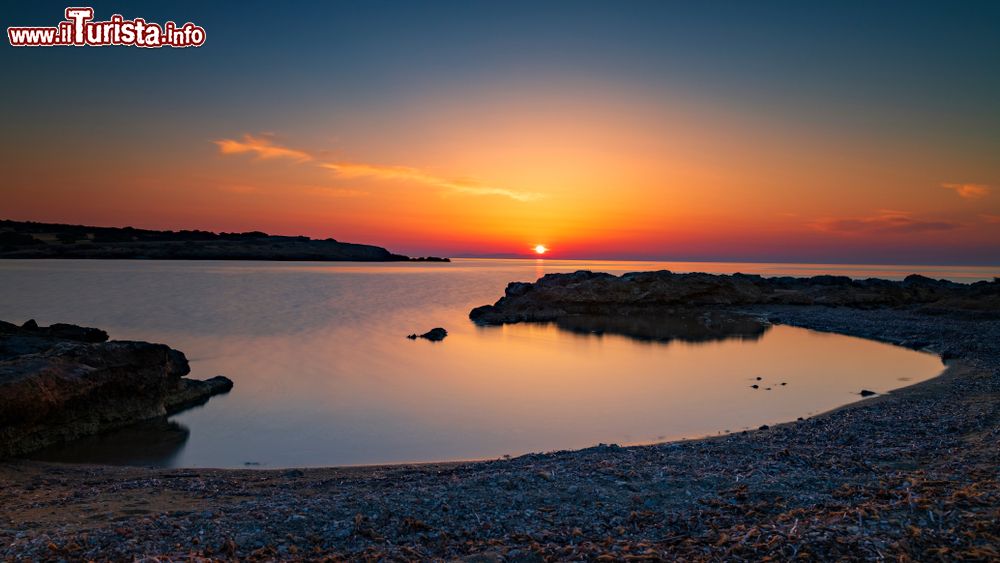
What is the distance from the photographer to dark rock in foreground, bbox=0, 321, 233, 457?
1097cm

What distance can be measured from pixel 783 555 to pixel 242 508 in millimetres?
6183

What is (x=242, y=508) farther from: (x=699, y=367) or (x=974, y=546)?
(x=699, y=367)

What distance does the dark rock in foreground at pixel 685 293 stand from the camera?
137ft

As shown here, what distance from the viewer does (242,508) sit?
7.05m

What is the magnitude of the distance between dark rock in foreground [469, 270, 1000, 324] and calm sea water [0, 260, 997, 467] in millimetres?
8542

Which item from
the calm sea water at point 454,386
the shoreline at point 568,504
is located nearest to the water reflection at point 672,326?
the calm sea water at point 454,386

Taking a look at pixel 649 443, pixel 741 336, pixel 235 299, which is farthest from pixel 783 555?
pixel 235 299

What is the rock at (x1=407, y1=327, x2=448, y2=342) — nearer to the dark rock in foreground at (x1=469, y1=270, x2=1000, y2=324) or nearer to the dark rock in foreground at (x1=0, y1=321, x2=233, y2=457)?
the dark rock in foreground at (x1=469, y1=270, x2=1000, y2=324)

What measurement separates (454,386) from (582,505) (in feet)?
39.6

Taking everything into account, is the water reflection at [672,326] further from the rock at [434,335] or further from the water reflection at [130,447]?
the water reflection at [130,447]

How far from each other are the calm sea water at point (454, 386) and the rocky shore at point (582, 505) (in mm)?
1797

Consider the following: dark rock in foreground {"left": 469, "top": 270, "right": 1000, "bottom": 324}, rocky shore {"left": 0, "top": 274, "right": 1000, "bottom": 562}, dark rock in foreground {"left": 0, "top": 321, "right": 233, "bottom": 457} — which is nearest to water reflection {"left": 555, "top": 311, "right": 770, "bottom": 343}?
dark rock in foreground {"left": 469, "top": 270, "right": 1000, "bottom": 324}

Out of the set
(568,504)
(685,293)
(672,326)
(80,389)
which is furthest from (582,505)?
(685,293)

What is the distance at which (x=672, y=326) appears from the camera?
114 feet
